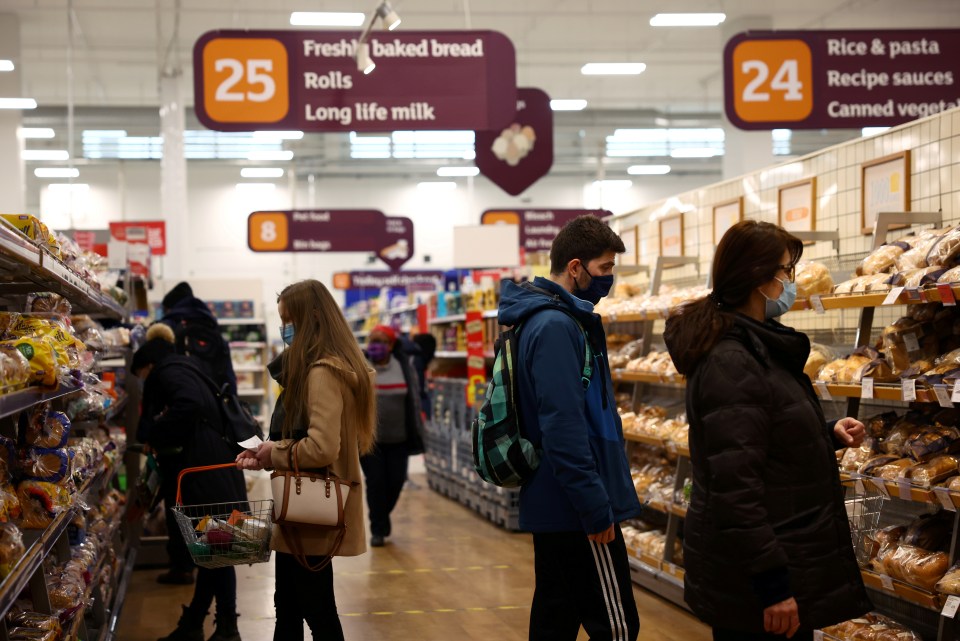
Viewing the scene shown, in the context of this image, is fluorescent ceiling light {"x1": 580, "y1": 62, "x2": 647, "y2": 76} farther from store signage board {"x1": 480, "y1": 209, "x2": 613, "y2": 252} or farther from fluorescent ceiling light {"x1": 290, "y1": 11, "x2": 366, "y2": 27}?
fluorescent ceiling light {"x1": 290, "y1": 11, "x2": 366, "y2": 27}

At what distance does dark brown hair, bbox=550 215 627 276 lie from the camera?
3.12 m

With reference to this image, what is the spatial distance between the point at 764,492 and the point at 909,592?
5.32ft

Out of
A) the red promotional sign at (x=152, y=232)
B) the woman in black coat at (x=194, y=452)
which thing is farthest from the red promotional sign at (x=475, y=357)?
the red promotional sign at (x=152, y=232)

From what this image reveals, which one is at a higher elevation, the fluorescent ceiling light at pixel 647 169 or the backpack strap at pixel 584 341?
the fluorescent ceiling light at pixel 647 169

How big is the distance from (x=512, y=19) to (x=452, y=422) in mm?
6222

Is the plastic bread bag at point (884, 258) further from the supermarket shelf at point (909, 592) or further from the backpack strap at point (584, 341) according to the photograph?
the backpack strap at point (584, 341)

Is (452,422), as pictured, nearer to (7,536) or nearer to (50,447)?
(50,447)

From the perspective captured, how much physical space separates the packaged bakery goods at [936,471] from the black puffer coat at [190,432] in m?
2.97

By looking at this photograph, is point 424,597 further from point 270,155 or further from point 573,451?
point 270,155

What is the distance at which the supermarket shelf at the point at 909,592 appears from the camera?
11.6ft

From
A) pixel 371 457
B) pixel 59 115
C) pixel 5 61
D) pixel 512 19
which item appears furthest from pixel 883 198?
pixel 59 115

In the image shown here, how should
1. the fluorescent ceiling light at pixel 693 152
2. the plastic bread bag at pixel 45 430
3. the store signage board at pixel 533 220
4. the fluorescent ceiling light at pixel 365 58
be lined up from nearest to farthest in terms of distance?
the plastic bread bag at pixel 45 430 → the fluorescent ceiling light at pixel 365 58 → the store signage board at pixel 533 220 → the fluorescent ceiling light at pixel 693 152

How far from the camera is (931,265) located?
3795mm

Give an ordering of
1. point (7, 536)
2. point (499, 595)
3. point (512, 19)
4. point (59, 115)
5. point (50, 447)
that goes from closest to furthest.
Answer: point (7, 536)
point (50, 447)
point (499, 595)
point (512, 19)
point (59, 115)
